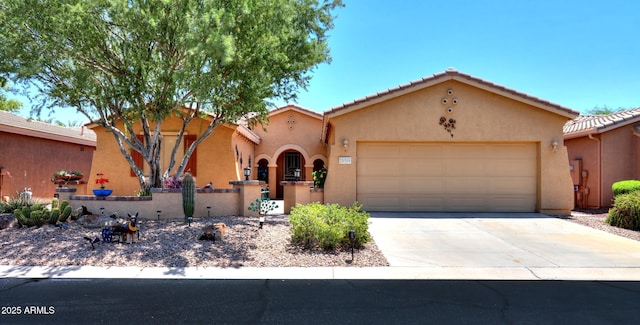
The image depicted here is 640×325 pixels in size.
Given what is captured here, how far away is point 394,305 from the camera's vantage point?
482 centimetres

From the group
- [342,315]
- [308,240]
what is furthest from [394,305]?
[308,240]

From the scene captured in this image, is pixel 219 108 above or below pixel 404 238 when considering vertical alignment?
above

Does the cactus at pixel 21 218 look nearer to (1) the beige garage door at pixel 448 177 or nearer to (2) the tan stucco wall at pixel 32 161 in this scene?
(2) the tan stucco wall at pixel 32 161

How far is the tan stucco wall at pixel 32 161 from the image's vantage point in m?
14.5

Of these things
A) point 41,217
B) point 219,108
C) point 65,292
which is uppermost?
point 219,108

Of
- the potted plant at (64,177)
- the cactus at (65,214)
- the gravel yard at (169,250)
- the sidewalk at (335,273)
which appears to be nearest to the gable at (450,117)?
the gravel yard at (169,250)

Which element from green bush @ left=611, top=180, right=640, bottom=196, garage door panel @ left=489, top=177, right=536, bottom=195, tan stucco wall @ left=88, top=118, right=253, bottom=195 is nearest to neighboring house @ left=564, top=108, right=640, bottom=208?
green bush @ left=611, top=180, right=640, bottom=196

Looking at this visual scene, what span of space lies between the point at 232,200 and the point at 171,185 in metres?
1.86

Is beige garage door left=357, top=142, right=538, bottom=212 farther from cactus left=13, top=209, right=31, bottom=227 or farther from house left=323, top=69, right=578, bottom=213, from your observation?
cactus left=13, top=209, right=31, bottom=227

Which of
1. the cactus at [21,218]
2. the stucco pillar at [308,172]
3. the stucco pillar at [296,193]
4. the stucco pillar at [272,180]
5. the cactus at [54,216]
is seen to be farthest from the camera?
the stucco pillar at [308,172]

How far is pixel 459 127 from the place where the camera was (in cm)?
1250

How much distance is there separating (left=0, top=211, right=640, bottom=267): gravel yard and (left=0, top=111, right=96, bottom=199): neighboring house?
7438 mm

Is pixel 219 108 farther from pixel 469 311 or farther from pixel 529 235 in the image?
pixel 529 235

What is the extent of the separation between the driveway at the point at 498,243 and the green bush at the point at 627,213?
95cm
